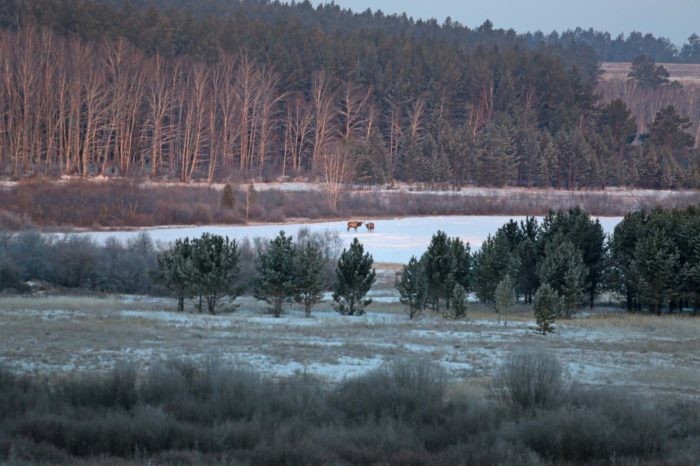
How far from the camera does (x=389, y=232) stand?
207 ft

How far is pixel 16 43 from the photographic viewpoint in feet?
257

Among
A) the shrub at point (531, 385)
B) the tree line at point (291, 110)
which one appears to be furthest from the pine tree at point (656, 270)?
the tree line at point (291, 110)

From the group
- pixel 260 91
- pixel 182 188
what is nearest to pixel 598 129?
pixel 260 91

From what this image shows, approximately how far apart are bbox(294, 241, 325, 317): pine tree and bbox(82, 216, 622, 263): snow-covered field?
2089cm

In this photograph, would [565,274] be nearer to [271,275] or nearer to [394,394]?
[271,275]

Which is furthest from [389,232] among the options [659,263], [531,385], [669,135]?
[669,135]

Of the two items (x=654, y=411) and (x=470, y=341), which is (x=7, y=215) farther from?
(x=654, y=411)

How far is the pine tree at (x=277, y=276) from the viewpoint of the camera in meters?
27.3

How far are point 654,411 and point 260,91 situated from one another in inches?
3416

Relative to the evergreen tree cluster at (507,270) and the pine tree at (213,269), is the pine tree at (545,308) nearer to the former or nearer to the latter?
the evergreen tree cluster at (507,270)

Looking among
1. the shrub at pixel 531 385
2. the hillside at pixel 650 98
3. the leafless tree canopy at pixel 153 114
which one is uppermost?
the hillside at pixel 650 98

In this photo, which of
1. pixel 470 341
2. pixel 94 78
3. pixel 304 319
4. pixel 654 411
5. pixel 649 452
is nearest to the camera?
pixel 649 452

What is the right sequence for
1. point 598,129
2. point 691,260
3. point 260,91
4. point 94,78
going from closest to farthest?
point 691,260 → point 94,78 → point 260,91 → point 598,129

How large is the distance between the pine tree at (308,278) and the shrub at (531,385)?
16.7 meters
